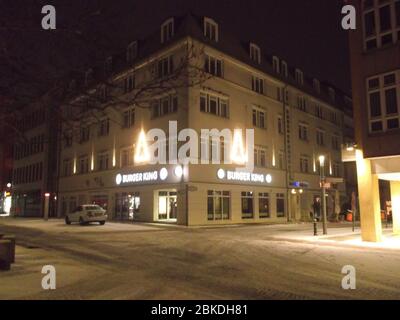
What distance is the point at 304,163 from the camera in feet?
139

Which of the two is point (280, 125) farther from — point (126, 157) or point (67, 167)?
point (67, 167)

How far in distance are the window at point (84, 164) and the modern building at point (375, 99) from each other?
100 ft

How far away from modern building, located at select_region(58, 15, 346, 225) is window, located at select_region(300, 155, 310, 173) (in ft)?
0.55

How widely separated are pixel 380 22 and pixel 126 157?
24.0m

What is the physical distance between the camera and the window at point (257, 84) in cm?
3578

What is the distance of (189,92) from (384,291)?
23.2 metres

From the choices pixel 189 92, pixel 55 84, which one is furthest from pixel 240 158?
pixel 55 84

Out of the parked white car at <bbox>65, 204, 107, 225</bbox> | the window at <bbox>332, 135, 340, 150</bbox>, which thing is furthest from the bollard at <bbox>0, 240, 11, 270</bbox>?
the window at <bbox>332, 135, 340, 150</bbox>

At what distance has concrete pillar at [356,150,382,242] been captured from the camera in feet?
56.1

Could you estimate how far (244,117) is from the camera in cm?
3397

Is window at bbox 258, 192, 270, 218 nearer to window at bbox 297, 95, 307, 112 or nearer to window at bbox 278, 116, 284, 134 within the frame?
window at bbox 278, 116, 284, 134

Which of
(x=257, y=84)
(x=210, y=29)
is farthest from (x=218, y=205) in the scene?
(x=210, y=29)

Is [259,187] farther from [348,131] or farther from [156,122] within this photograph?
[348,131]

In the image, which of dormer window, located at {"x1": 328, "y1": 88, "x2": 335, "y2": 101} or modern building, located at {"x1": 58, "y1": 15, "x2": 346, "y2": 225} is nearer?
modern building, located at {"x1": 58, "y1": 15, "x2": 346, "y2": 225}
